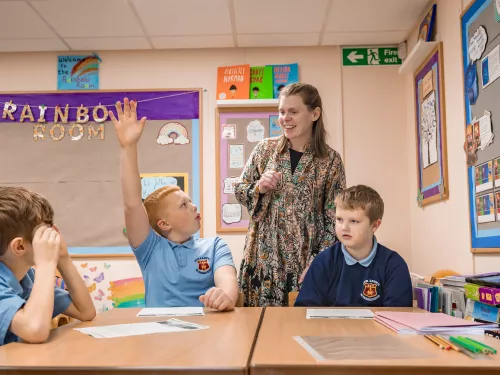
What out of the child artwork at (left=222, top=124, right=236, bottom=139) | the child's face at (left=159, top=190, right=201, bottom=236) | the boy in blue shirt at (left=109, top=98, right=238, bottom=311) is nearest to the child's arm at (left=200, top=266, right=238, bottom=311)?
the boy in blue shirt at (left=109, top=98, right=238, bottom=311)

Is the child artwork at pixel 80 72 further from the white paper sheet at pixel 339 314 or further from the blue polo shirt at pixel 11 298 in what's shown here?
the white paper sheet at pixel 339 314

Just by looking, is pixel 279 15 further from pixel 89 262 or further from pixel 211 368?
pixel 211 368

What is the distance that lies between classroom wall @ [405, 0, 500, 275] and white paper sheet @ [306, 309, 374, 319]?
119 cm

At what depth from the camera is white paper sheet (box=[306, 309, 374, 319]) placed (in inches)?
53.7

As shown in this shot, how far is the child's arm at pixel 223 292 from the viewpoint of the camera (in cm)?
149

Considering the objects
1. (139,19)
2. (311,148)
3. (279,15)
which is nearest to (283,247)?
(311,148)

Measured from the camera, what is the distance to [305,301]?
1.85 meters

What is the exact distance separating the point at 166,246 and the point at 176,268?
96mm

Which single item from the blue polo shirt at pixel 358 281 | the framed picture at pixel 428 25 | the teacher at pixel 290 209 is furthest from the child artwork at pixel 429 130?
the blue polo shirt at pixel 358 281

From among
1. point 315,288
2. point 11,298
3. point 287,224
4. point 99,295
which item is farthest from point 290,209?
point 99,295

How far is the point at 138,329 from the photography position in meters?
1.16

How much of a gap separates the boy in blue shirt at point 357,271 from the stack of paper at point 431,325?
538mm

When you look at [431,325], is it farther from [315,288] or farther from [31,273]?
[31,273]

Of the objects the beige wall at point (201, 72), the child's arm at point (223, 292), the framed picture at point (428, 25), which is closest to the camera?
the child's arm at point (223, 292)
